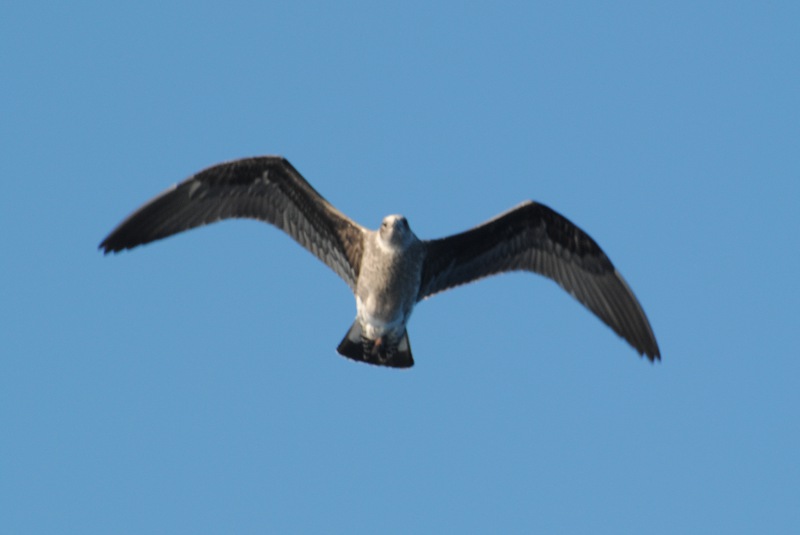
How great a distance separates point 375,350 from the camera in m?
11.6

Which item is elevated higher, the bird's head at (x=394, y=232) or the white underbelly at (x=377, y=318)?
the bird's head at (x=394, y=232)

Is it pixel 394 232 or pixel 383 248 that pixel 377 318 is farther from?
pixel 394 232

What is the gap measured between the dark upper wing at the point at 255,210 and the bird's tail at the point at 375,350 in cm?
57

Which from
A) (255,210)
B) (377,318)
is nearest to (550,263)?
(377,318)

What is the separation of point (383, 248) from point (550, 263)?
2.12m

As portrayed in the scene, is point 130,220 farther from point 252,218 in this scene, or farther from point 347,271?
point 347,271

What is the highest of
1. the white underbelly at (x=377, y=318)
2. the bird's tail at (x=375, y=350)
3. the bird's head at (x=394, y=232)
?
the bird's head at (x=394, y=232)

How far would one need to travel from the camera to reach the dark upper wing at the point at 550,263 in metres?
11.9

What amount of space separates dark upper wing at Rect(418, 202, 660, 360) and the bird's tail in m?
0.60

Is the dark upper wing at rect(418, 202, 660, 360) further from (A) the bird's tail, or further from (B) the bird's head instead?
(B) the bird's head

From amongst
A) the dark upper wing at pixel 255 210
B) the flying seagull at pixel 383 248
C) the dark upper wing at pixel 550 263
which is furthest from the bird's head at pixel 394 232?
the dark upper wing at pixel 550 263

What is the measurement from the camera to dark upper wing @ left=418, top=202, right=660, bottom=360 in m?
11.9

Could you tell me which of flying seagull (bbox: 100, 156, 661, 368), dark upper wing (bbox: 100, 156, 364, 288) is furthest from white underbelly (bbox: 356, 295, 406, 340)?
dark upper wing (bbox: 100, 156, 364, 288)

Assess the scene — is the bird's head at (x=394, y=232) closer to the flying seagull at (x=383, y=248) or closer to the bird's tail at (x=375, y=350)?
the flying seagull at (x=383, y=248)
